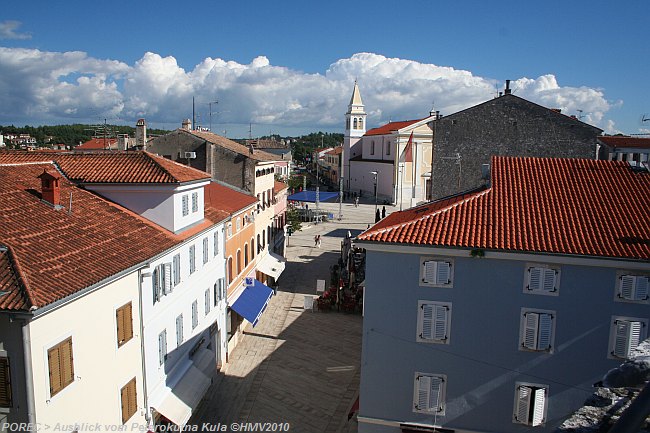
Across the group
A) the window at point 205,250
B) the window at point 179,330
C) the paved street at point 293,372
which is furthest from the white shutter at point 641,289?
the window at point 205,250

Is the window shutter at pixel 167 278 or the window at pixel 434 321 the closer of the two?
the window at pixel 434 321

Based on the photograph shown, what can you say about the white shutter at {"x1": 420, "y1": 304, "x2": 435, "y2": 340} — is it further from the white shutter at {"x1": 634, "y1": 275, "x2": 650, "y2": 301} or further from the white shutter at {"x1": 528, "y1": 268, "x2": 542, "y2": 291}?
the white shutter at {"x1": 634, "y1": 275, "x2": 650, "y2": 301}

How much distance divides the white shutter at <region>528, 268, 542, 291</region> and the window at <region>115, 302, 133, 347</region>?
442 inches

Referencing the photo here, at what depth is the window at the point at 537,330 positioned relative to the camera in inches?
574

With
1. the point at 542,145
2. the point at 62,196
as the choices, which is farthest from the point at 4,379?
the point at 542,145

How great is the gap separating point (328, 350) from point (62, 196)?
15030 millimetres

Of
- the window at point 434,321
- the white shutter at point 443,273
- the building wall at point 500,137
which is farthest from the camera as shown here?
the building wall at point 500,137

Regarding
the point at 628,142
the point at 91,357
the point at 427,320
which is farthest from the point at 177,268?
the point at 628,142

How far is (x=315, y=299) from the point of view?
1321 inches

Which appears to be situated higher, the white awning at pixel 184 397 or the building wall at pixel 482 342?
the building wall at pixel 482 342

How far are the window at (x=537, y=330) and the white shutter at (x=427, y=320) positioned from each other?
2472 millimetres

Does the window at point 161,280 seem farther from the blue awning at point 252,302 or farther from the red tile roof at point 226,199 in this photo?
the blue awning at point 252,302

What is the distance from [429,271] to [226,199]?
53.0ft

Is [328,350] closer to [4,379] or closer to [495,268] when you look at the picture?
[495,268]
